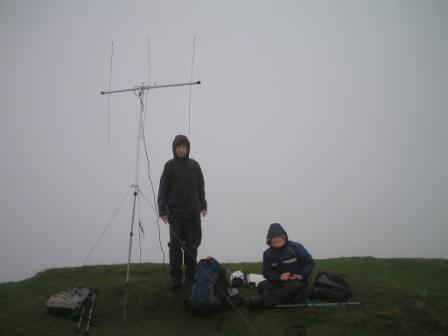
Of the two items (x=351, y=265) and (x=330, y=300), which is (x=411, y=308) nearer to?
(x=330, y=300)

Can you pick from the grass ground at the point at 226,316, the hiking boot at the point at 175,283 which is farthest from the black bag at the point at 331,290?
the hiking boot at the point at 175,283

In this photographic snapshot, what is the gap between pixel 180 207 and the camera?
243 inches

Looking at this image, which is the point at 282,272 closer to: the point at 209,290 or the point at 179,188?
the point at 209,290

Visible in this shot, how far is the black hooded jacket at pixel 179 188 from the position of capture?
6.18 meters

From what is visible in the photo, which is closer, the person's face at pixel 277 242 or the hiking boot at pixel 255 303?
the hiking boot at pixel 255 303

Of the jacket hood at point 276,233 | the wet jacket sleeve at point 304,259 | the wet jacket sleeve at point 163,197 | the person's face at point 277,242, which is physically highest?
the wet jacket sleeve at point 163,197

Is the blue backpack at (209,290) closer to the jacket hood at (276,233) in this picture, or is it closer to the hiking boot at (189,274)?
the hiking boot at (189,274)

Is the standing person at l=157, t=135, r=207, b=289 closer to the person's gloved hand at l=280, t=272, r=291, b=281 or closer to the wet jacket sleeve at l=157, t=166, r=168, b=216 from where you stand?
the wet jacket sleeve at l=157, t=166, r=168, b=216

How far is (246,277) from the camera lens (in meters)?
6.73

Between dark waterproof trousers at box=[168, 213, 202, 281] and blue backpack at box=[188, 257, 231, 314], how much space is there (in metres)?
0.48

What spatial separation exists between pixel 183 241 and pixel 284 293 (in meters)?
2.26

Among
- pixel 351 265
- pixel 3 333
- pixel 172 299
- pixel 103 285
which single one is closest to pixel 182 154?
pixel 172 299

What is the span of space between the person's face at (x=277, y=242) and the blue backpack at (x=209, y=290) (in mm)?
1130

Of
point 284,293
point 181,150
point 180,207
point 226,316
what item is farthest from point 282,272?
point 181,150
